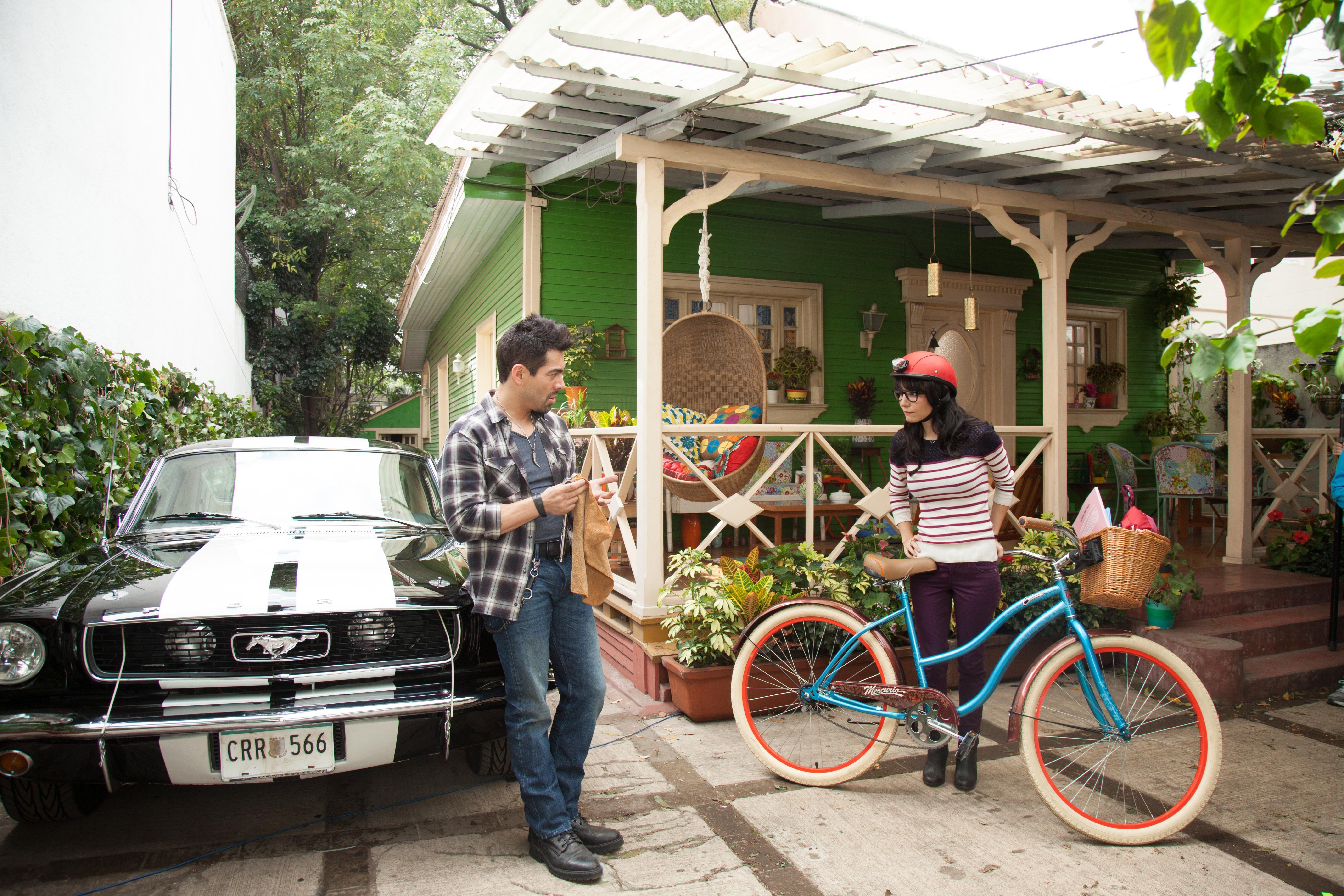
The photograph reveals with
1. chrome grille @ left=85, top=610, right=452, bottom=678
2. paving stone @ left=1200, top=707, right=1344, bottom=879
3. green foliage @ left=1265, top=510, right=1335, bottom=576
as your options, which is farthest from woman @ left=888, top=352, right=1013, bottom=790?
green foliage @ left=1265, top=510, right=1335, bottom=576

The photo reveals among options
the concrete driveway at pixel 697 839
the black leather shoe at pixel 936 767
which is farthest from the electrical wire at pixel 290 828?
the black leather shoe at pixel 936 767

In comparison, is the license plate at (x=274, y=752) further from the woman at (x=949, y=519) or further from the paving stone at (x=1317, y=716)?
the paving stone at (x=1317, y=716)

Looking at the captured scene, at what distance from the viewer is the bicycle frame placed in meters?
3.00

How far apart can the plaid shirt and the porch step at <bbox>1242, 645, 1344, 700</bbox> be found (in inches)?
170

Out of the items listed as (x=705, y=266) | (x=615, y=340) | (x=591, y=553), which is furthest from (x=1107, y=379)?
(x=591, y=553)

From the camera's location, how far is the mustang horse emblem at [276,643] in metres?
2.70

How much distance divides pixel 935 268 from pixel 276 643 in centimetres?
472

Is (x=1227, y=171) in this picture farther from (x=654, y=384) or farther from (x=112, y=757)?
(x=112, y=757)

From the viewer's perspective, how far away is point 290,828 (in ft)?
9.99

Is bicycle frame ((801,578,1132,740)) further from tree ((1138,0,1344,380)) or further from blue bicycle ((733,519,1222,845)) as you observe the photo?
tree ((1138,0,1344,380))

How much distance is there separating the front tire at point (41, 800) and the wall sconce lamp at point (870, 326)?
7.13m

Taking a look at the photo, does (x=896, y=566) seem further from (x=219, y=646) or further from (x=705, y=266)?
(x=705, y=266)

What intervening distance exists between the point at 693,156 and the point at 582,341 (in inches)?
95.0

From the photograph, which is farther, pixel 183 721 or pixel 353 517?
pixel 353 517
